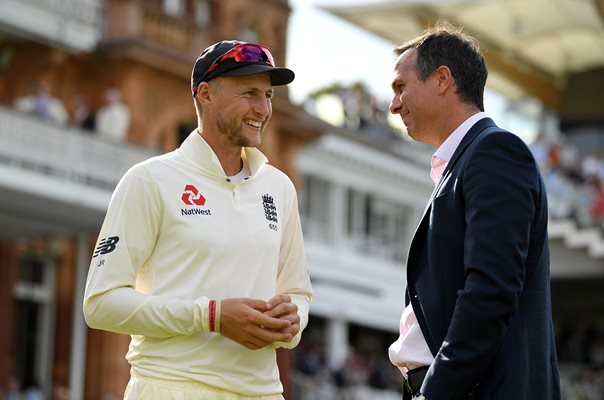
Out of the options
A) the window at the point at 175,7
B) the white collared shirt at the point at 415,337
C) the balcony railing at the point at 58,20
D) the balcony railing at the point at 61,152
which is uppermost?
the window at the point at 175,7

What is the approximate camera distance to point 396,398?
125 feet

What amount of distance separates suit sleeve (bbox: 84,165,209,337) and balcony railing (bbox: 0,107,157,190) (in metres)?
21.2

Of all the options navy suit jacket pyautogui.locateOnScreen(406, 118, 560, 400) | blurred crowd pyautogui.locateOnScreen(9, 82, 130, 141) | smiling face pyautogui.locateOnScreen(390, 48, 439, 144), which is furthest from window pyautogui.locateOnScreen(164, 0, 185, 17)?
navy suit jacket pyautogui.locateOnScreen(406, 118, 560, 400)

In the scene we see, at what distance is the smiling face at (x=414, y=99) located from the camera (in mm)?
5812

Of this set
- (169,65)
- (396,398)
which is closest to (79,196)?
(169,65)

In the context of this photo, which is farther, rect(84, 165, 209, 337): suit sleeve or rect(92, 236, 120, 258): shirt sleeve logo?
rect(92, 236, 120, 258): shirt sleeve logo

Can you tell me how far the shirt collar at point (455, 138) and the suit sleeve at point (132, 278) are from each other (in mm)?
1089

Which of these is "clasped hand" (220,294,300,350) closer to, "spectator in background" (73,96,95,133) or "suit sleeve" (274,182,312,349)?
"suit sleeve" (274,182,312,349)

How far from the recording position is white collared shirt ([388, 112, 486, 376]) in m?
5.65

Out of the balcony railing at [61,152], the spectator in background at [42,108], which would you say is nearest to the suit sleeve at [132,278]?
the balcony railing at [61,152]

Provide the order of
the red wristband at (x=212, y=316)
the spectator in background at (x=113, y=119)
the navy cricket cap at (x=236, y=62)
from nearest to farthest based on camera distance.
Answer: the red wristband at (x=212, y=316) → the navy cricket cap at (x=236, y=62) → the spectator in background at (x=113, y=119)

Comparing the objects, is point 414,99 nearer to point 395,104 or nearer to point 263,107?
point 395,104

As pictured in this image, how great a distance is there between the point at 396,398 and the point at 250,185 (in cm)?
3231

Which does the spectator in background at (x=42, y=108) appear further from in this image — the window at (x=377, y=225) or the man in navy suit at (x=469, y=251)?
the man in navy suit at (x=469, y=251)
